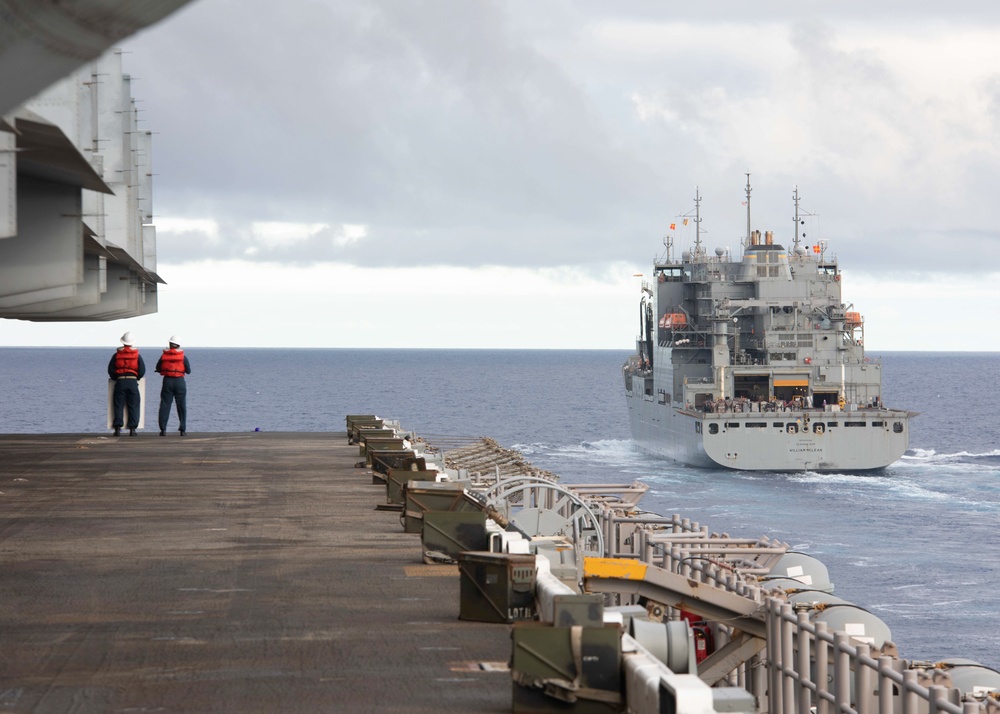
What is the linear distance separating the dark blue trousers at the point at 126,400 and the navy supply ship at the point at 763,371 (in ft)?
139

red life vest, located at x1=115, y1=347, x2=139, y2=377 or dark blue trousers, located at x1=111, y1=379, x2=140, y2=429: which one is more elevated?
red life vest, located at x1=115, y1=347, x2=139, y2=377

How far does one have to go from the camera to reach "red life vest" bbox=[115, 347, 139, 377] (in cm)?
2797

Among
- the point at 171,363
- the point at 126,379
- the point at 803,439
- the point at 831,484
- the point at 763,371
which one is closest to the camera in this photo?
the point at 171,363

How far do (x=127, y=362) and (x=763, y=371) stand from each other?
49.8 meters

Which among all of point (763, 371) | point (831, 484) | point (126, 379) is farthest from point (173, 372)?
point (763, 371)

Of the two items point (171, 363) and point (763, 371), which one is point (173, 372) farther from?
point (763, 371)

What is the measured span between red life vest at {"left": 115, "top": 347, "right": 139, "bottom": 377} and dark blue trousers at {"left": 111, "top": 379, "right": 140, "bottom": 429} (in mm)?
364

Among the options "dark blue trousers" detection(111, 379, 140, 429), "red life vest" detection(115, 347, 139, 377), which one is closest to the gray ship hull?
"dark blue trousers" detection(111, 379, 140, 429)

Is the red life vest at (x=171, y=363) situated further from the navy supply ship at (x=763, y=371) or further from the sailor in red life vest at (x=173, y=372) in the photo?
the navy supply ship at (x=763, y=371)

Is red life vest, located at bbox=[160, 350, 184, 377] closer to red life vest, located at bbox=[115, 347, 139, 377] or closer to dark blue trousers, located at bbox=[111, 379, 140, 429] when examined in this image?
red life vest, located at bbox=[115, 347, 139, 377]

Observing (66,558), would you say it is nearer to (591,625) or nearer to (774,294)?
(591,625)

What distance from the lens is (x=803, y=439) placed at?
6700cm

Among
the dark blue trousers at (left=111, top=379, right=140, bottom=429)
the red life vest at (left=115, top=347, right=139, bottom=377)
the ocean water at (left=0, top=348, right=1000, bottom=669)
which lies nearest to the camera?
the red life vest at (left=115, top=347, right=139, bottom=377)

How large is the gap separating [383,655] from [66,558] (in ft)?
18.3
